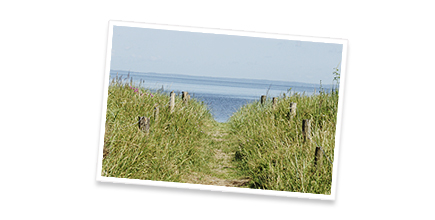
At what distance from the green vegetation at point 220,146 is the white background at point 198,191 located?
0.27m

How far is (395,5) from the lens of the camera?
4.01 m

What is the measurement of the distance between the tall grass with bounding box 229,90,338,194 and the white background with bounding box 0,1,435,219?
0.28 m

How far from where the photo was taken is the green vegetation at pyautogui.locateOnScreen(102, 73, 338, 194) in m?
4.32

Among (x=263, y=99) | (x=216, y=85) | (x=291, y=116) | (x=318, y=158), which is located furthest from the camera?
(x=263, y=99)

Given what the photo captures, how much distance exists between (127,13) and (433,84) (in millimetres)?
3150

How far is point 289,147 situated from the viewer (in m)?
4.79

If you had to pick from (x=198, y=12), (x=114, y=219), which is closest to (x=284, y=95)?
(x=198, y=12)

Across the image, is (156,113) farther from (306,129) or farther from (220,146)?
(306,129)

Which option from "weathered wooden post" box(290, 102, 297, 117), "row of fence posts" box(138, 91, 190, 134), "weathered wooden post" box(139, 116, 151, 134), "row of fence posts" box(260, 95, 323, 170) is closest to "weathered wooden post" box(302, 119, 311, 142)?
"row of fence posts" box(260, 95, 323, 170)

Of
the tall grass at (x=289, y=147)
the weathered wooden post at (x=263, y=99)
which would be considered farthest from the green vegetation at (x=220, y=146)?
the weathered wooden post at (x=263, y=99)

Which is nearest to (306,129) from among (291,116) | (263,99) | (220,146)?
(291,116)

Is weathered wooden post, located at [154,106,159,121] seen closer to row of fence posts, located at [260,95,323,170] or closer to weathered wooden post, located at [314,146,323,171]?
row of fence posts, located at [260,95,323,170]

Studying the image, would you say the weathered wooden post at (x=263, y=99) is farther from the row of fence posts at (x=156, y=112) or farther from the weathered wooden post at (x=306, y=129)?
the row of fence posts at (x=156, y=112)

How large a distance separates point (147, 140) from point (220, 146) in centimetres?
138
